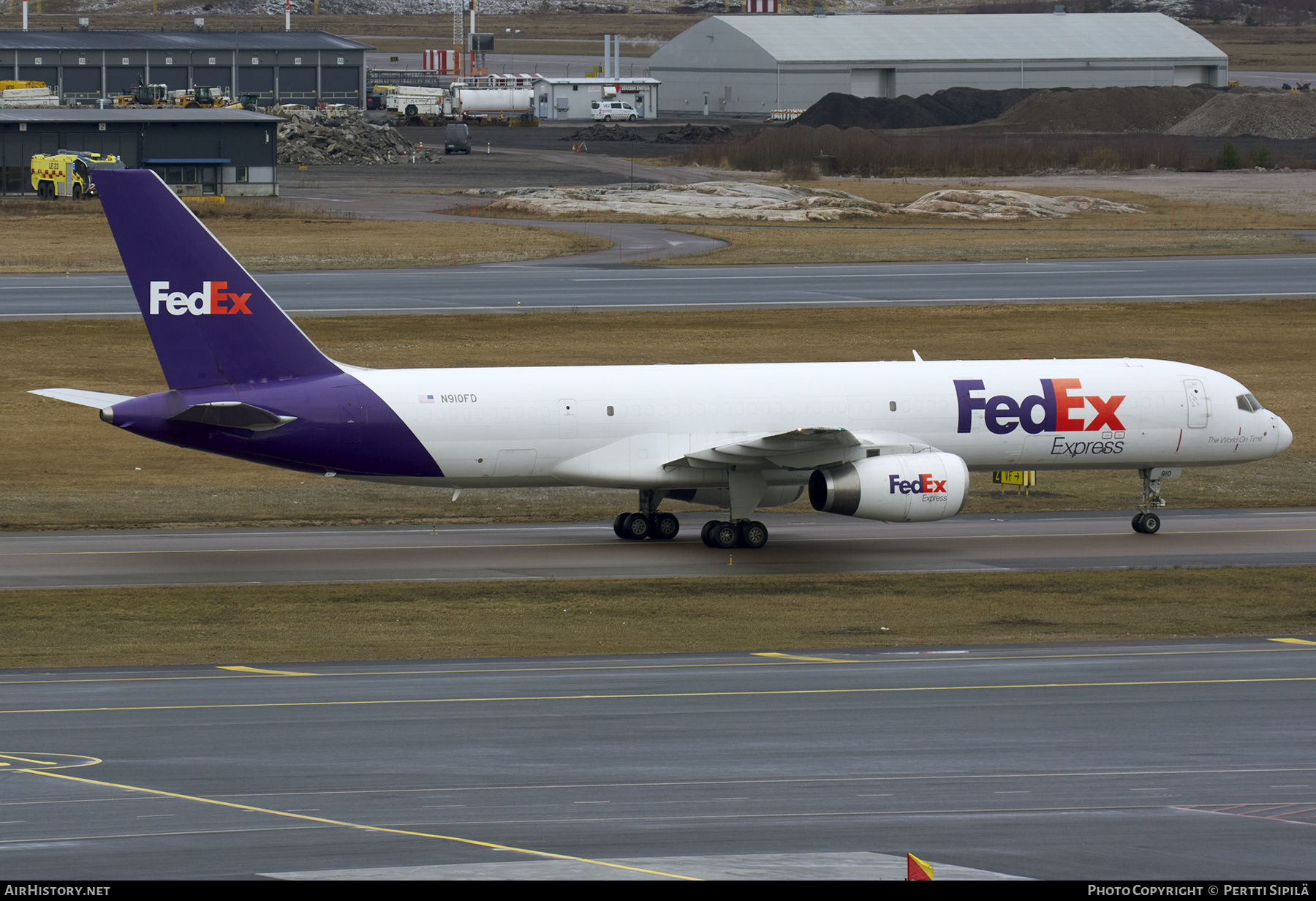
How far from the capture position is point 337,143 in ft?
502

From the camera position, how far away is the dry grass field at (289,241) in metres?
92.8

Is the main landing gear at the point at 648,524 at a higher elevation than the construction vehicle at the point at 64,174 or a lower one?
lower

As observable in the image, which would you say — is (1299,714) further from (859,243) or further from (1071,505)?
(859,243)

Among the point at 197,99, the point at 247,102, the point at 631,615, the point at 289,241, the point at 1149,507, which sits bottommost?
the point at 631,615

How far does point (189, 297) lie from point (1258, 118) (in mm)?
151486

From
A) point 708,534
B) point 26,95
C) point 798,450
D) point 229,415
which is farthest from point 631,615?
point 26,95

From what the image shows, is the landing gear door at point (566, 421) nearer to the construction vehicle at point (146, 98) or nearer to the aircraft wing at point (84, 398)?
the aircraft wing at point (84, 398)

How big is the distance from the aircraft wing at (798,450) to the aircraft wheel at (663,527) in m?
2.49

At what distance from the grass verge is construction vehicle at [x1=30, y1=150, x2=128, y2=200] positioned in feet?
297

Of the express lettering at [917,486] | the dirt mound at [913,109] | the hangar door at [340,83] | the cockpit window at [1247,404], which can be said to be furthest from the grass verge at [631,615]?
the hangar door at [340,83]

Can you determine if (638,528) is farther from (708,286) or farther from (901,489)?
(708,286)

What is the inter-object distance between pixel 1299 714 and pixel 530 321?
52.7m

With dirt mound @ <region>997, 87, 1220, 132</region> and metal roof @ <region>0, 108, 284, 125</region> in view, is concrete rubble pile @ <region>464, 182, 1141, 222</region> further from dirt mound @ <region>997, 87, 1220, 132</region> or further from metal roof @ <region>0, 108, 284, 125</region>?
dirt mound @ <region>997, 87, 1220, 132</region>
